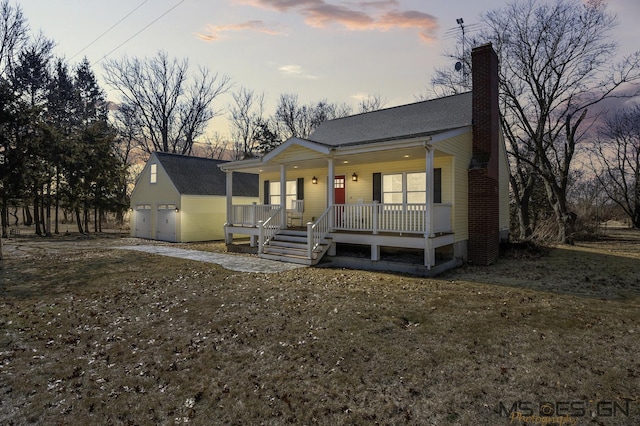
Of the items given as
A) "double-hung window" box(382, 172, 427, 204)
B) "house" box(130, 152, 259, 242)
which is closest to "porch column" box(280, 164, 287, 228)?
"double-hung window" box(382, 172, 427, 204)

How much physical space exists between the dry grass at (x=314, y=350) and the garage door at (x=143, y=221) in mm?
14518

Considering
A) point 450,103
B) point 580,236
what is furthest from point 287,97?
point 580,236

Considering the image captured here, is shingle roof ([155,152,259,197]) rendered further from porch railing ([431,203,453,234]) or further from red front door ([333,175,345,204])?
porch railing ([431,203,453,234])

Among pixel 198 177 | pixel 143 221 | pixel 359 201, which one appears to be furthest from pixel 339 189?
pixel 143 221

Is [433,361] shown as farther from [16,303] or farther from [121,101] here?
[121,101]

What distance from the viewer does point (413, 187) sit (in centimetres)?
1269

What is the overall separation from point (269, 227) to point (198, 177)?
10.9m

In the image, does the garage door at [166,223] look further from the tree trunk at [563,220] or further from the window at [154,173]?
the tree trunk at [563,220]

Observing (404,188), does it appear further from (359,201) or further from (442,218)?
(442,218)

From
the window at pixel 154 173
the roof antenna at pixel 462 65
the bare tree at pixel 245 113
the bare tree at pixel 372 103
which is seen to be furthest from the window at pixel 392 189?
the bare tree at pixel 245 113

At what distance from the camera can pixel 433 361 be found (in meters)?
4.36

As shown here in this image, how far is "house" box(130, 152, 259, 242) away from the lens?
20.7m

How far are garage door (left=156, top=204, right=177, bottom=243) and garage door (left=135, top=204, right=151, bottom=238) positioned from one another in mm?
1363

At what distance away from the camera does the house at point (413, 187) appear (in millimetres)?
10633
